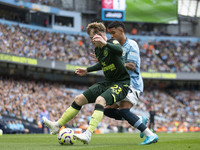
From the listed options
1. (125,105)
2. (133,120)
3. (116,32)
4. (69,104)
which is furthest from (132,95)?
(69,104)

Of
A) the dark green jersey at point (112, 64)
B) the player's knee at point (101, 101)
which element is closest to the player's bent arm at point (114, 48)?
the dark green jersey at point (112, 64)

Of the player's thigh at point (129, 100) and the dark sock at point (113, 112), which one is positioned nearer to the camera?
the player's thigh at point (129, 100)

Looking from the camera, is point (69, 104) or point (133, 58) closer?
point (133, 58)

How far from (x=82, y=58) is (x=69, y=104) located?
23.5 feet

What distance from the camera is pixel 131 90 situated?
7898 mm

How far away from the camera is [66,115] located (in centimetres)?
761

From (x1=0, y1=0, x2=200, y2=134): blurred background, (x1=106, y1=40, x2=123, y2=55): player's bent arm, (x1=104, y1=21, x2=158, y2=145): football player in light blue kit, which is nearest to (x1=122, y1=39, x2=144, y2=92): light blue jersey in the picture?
(x1=104, y1=21, x2=158, y2=145): football player in light blue kit

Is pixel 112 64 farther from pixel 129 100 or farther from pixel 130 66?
pixel 129 100

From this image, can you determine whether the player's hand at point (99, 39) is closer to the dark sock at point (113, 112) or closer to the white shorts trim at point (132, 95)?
the white shorts trim at point (132, 95)

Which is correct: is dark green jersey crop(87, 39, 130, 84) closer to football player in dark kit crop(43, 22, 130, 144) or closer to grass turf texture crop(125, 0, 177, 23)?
football player in dark kit crop(43, 22, 130, 144)

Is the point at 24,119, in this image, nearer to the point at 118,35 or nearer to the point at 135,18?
the point at 118,35

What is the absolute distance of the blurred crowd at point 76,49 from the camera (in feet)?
103

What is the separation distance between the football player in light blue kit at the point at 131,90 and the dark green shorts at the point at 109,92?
480 millimetres

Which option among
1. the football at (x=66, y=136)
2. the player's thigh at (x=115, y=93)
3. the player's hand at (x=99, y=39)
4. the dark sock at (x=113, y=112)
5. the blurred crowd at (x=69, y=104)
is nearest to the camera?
the player's hand at (x=99, y=39)
